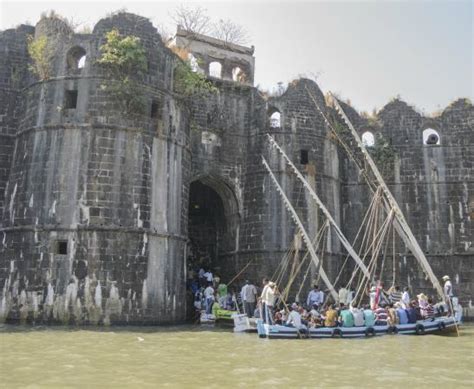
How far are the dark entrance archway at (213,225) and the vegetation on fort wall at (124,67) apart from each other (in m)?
5.73

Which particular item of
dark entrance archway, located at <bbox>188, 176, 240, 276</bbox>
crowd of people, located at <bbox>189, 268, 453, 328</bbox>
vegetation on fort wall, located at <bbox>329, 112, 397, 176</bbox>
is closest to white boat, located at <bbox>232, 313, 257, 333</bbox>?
crowd of people, located at <bbox>189, 268, 453, 328</bbox>

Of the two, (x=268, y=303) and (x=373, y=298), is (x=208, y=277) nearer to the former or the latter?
(x=268, y=303)

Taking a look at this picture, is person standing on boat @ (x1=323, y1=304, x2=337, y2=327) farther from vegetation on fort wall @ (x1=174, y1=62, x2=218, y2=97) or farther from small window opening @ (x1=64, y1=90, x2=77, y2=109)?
small window opening @ (x1=64, y1=90, x2=77, y2=109)

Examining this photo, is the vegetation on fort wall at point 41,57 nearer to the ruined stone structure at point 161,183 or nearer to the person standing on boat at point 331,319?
the ruined stone structure at point 161,183

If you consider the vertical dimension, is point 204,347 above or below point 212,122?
below

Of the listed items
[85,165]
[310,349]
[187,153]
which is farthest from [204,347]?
[187,153]

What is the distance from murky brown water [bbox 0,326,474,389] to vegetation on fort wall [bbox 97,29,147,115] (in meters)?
7.88

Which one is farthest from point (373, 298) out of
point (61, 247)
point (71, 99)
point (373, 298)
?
point (71, 99)

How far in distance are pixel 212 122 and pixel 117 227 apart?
789 centimetres

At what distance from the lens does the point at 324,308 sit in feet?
60.1

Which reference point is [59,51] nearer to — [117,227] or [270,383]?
[117,227]

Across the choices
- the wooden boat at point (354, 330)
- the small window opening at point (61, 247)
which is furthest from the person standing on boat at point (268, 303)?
the small window opening at point (61, 247)

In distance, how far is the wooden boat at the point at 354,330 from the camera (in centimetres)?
1491

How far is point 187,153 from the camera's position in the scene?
20.7 metres
